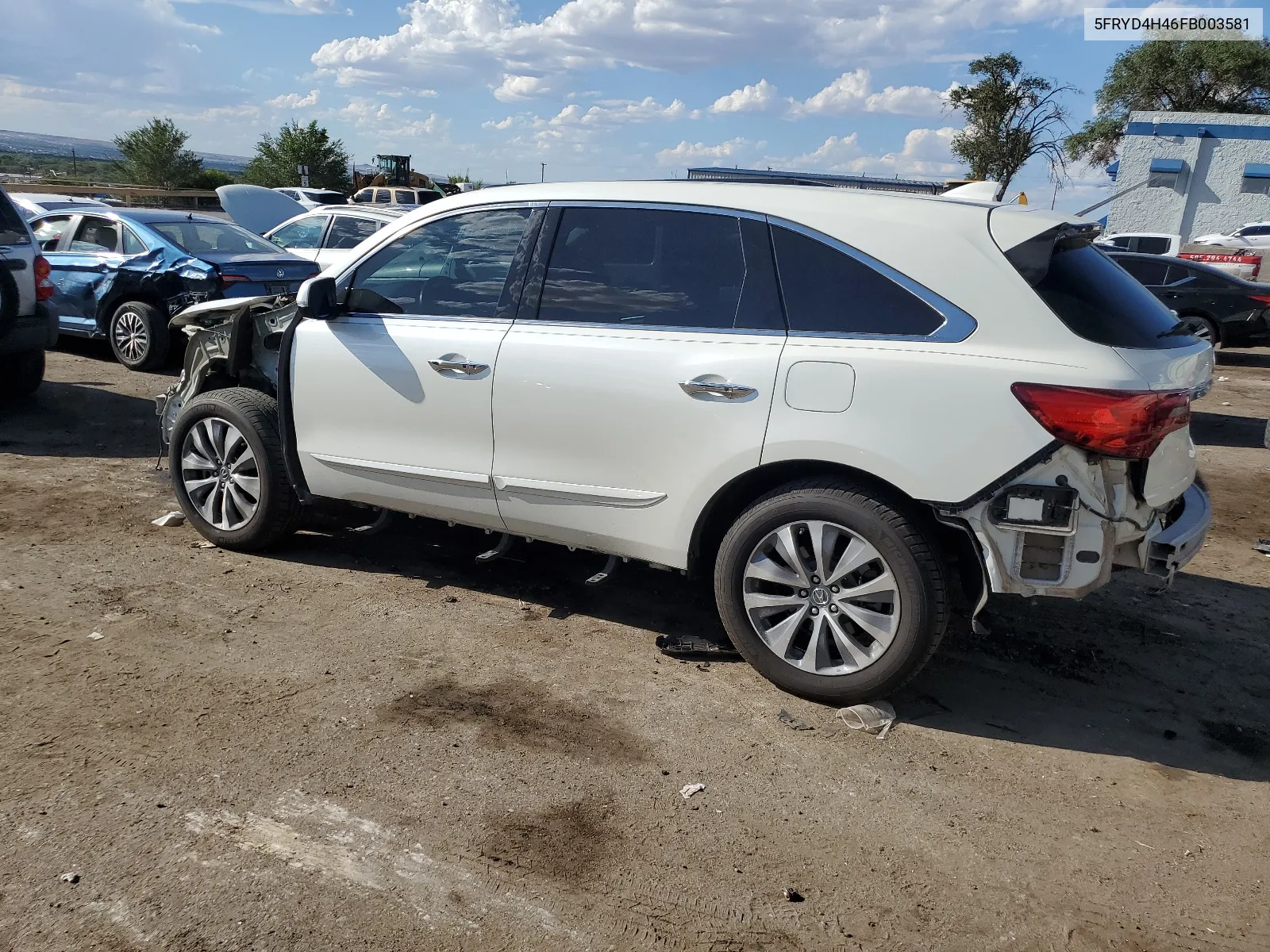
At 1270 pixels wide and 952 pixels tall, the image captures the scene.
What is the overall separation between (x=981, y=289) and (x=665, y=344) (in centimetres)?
119

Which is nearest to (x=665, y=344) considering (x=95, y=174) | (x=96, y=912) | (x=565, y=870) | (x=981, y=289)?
(x=981, y=289)

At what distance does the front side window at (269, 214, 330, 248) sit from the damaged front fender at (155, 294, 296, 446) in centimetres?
788

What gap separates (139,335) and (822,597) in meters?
8.87

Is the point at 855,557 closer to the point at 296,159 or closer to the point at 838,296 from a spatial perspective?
the point at 838,296

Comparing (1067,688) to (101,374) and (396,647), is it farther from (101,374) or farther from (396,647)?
(101,374)

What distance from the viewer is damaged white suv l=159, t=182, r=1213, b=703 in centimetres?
359

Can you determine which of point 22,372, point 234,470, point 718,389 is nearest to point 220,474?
point 234,470

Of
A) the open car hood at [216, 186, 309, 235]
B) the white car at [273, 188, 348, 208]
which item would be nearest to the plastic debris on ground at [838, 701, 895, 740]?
the open car hood at [216, 186, 309, 235]

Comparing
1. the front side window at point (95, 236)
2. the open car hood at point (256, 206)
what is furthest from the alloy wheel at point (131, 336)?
the open car hood at point (256, 206)

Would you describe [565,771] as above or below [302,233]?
below

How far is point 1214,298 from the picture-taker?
14242mm

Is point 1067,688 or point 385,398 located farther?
point 385,398

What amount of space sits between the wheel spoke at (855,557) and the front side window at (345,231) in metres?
10.7

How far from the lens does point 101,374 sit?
1040 centimetres
